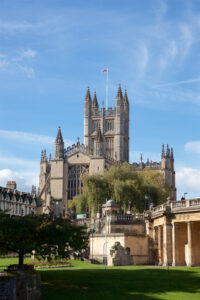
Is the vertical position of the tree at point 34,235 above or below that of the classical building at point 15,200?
below

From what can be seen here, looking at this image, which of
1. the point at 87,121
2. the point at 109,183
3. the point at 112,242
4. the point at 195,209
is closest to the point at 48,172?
the point at 87,121

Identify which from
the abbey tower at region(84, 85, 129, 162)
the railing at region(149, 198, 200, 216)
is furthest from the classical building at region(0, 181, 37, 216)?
the railing at region(149, 198, 200, 216)

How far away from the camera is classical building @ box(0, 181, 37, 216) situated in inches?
4207

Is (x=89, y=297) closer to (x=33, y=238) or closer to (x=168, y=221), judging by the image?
(x=33, y=238)

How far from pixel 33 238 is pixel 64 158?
84721mm

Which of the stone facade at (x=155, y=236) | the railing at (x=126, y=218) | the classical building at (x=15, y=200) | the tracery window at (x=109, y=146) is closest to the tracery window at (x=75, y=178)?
the classical building at (x=15, y=200)

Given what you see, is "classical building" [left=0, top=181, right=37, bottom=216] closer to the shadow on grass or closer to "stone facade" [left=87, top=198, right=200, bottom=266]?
"stone facade" [left=87, top=198, right=200, bottom=266]

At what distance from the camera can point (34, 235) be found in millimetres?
33031

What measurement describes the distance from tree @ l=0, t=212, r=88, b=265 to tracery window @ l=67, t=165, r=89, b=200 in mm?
81603

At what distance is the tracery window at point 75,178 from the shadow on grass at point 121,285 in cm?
7822

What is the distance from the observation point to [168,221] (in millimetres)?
50312

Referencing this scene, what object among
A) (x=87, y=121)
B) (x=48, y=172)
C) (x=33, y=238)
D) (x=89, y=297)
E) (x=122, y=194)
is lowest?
(x=89, y=297)

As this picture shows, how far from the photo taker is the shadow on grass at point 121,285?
29.8m

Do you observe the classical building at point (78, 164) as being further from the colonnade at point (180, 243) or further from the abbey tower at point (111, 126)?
the colonnade at point (180, 243)
